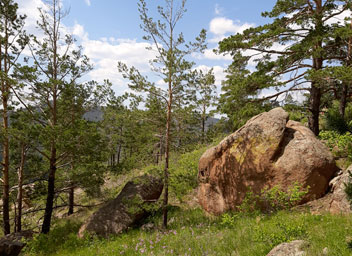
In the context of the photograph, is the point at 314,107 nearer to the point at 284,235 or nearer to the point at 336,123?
the point at 336,123

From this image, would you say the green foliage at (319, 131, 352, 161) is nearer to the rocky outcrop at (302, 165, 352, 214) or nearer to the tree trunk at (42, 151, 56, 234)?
the rocky outcrop at (302, 165, 352, 214)

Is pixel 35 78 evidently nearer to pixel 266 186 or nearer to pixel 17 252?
pixel 17 252

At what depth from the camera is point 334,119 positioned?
414 inches

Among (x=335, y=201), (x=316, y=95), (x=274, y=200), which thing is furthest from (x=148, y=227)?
(x=316, y=95)

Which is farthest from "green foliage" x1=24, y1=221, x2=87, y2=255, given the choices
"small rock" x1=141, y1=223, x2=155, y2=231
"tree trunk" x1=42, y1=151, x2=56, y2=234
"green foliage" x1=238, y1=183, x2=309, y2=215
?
"green foliage" x1=238, y1=183, x2=309, y2=215

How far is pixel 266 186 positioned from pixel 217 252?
127 inches

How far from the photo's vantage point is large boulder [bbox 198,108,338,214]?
704 centimetres

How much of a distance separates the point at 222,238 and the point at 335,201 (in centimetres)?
354

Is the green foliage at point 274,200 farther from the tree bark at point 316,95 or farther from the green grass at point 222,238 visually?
the tree bark at point 316,95

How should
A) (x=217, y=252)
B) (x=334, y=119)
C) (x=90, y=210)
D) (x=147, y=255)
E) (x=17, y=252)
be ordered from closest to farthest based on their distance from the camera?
(x=217, y=252) < (x=147, y=255) < (x=17, y=252) < (x=334, y=119) < (x=90, y=210)

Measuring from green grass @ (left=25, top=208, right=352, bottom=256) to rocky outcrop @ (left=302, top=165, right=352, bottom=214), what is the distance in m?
0.46

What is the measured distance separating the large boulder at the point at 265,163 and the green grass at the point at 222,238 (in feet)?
3.54

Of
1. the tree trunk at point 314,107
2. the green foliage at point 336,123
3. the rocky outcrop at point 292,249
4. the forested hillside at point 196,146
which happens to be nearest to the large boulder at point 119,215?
the forested hillside at point 196,146

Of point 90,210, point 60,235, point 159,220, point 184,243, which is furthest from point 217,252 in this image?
point 90,210
